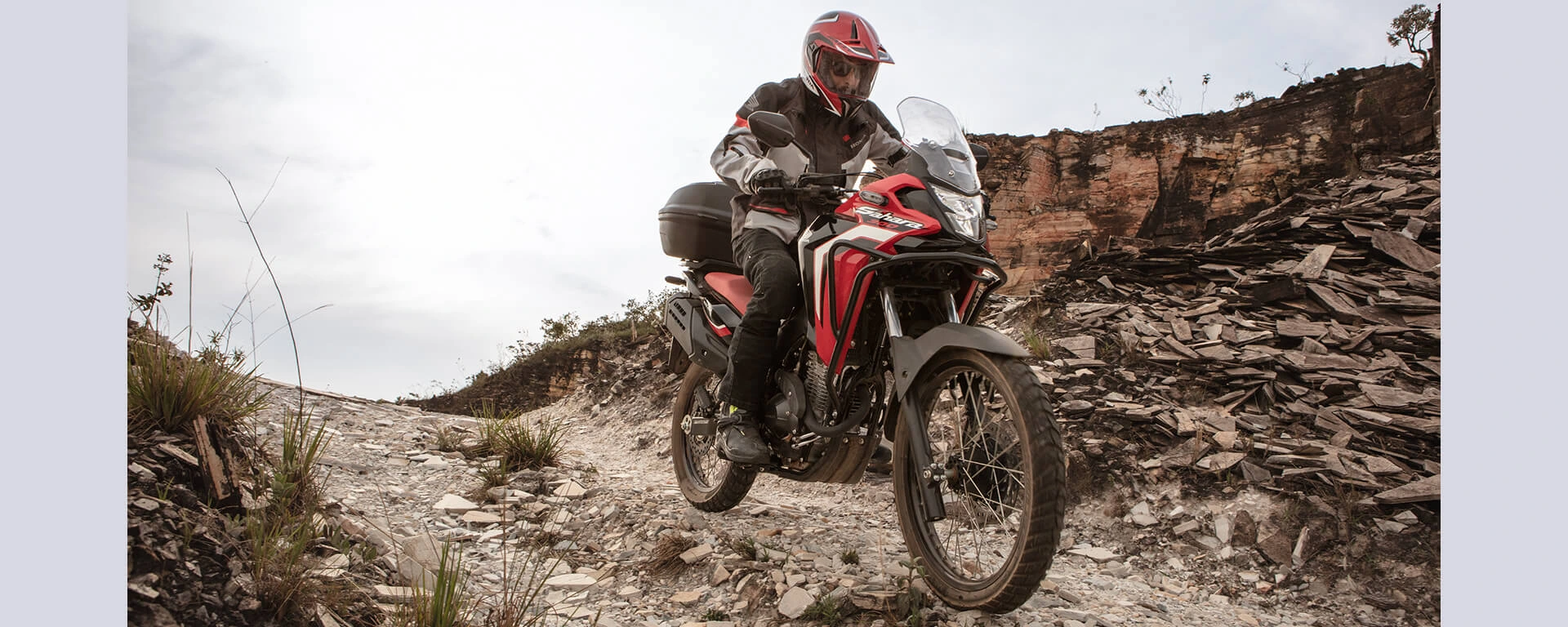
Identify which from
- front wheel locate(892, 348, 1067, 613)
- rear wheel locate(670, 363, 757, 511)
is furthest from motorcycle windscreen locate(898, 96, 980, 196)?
rear wheel locate(670, 363, 757, 511)

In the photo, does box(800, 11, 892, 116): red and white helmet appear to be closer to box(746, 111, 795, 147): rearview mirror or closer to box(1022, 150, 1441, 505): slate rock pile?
box(746, 111, 795, 147): rearview mirror

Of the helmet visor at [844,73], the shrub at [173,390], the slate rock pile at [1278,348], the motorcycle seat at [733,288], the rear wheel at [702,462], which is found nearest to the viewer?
the shrub at [173,390]

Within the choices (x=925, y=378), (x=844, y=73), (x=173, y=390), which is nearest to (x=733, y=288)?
(x=844, y=73)

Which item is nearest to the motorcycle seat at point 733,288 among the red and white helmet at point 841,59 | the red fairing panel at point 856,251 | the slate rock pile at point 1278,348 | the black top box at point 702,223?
the black top box at point 702,223

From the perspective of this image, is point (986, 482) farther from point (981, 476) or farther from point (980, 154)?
point (980, 154)

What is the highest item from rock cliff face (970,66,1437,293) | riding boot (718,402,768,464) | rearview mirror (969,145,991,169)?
rock cliff face (970,66,1437,293)

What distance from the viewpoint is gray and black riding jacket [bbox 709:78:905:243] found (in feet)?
12.9

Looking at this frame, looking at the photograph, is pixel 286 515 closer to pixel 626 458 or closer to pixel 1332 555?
pixel 1332 555

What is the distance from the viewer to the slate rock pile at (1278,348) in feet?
16.4

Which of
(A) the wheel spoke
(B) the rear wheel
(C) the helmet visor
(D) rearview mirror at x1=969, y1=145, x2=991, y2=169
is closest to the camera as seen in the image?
(A) the wheel spoke

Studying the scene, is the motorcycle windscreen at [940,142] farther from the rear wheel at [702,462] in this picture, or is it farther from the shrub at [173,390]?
the shrub at [173,390]

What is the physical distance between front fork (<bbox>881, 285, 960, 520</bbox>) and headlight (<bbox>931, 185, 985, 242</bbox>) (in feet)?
0.84

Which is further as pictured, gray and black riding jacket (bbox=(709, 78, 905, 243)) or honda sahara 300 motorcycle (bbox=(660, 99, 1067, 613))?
gray and black riding jacket (bbox=(709, 78, 905, 243))

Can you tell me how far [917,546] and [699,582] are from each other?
109 cm
